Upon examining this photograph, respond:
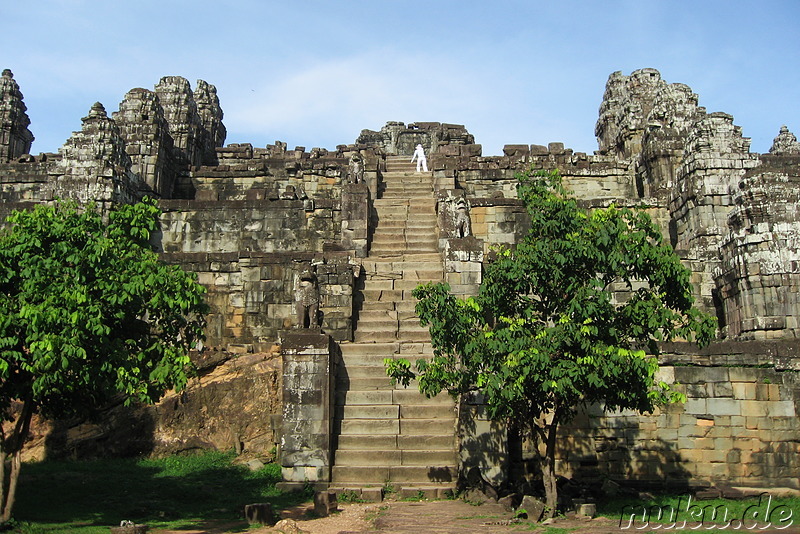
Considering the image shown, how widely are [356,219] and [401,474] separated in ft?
24.5

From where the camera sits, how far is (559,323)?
10664mm

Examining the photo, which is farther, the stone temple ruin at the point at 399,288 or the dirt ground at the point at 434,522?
the stone temple ruin at the point at 399,288

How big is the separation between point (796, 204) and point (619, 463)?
7556 mm

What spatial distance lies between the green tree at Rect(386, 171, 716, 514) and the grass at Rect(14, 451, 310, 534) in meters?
3.32

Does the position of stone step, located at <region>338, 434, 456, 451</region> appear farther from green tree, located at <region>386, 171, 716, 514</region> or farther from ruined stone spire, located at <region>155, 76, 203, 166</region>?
ruined stone spire, located at <region>155, 76, 203, 166</region>

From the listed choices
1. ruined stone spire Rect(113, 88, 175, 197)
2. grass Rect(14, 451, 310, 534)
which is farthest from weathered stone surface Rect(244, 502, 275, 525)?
ruined stone spire Rect(113, 88, 175, 197)

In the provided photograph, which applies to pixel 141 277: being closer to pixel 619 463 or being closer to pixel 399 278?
pixel 399 278

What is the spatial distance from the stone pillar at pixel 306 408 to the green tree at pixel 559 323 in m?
2.08

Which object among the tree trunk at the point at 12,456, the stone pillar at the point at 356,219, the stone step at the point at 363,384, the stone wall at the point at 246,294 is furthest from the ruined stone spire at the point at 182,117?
the tree trunk at the point at 12,456

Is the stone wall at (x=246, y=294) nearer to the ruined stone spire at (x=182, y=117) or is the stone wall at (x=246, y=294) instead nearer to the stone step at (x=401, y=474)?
the stone step at (x=401, y=474)

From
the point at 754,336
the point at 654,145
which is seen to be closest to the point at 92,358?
the point at 754,336

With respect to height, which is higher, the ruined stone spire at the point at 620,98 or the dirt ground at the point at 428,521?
the ruined stone spire at the point at 620,98

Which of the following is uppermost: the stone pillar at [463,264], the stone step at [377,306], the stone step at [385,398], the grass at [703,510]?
the stone pillar at [463,264]

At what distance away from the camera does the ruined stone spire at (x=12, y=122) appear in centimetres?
3095
